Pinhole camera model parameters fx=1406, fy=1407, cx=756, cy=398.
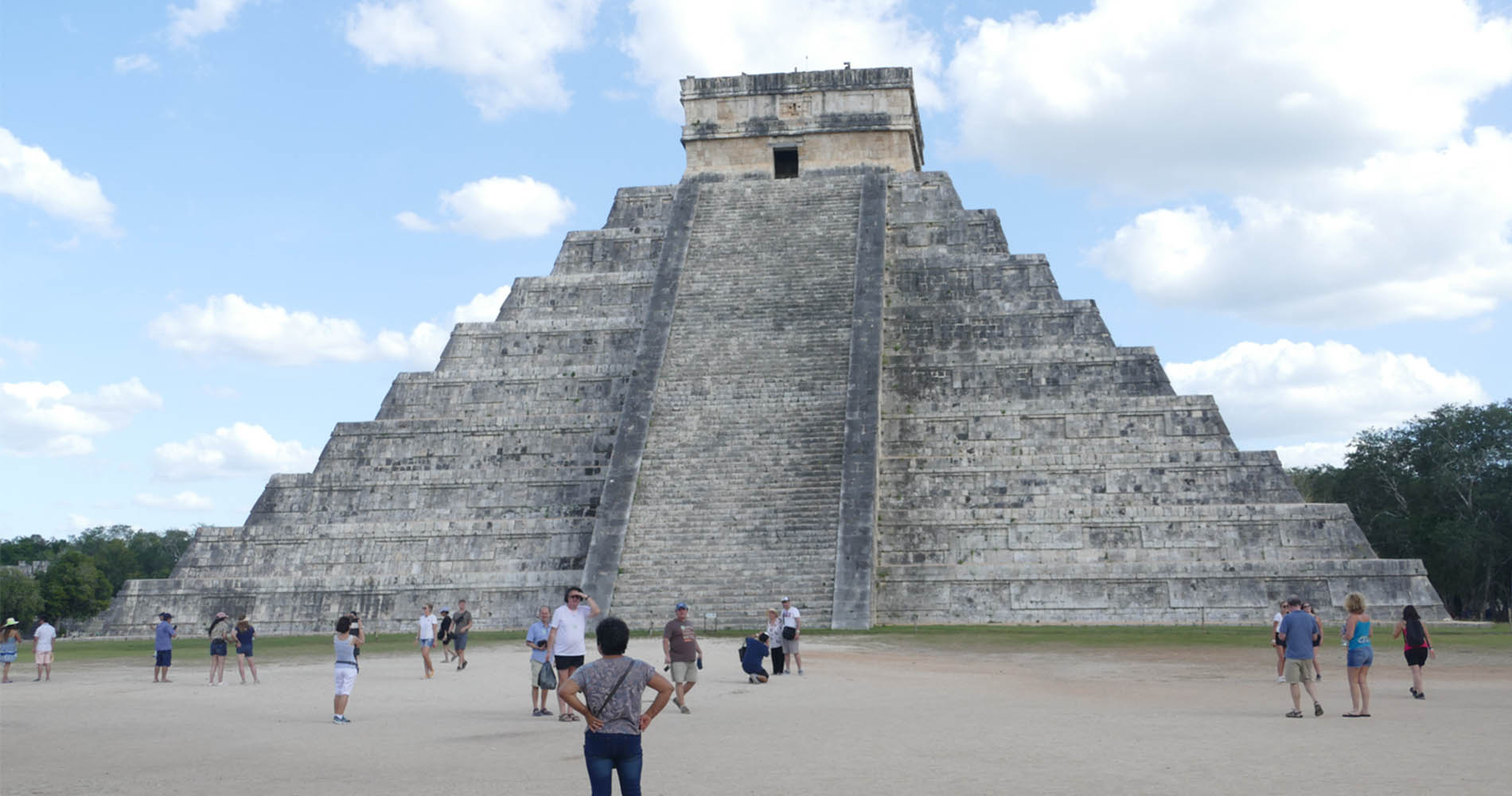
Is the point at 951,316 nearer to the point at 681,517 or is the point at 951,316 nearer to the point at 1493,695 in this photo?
the point at 681,517

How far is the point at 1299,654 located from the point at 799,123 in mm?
24327

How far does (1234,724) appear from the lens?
1133cm

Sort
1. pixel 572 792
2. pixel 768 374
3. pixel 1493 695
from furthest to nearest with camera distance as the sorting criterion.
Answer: pixel 768 374, pixel 1493 695, pixel 572 792

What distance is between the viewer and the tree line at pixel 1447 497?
3754 centimetres

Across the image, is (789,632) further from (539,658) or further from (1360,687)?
(1360,687)

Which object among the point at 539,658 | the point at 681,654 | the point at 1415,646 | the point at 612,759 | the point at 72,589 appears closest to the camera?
the point at 612,759

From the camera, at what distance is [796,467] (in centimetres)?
2495

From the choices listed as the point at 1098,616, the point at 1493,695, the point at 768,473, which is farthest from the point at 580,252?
the point at 1493,695

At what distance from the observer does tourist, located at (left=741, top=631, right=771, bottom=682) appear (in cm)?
1519

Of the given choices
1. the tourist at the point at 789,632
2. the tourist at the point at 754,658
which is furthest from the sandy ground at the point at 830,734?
the tourist at the point at 789,632

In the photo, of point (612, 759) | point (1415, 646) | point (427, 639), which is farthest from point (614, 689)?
point (427, 639)

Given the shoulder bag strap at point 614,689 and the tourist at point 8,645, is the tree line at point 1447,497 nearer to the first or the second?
the tourist at point 8,645

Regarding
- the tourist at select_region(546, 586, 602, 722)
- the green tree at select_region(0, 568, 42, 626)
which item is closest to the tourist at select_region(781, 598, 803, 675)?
the tourist at select_region(546, 586, 602, 722)

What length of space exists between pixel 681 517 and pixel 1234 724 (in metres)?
14.0
